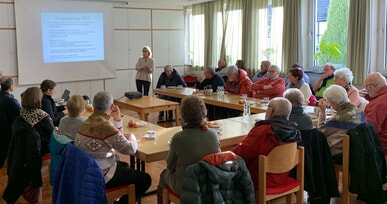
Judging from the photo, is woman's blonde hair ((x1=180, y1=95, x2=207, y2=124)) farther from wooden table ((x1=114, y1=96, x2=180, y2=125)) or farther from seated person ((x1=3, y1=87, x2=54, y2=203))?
wooden table ((x1=114, y1=96, x2=180, y2=125))

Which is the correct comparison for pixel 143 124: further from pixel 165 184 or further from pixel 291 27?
pixel 291 27

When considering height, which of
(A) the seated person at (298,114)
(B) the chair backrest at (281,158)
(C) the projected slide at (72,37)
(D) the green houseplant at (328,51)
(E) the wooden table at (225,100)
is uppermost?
(C) the projected slide at (72,37)

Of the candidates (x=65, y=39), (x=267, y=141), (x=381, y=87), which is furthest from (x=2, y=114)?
(x=65, y=39)

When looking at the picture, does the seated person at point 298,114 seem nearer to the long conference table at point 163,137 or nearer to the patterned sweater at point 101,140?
the long conference table at point 163,137

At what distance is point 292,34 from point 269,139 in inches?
218

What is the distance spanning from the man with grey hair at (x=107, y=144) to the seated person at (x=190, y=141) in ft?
1.41

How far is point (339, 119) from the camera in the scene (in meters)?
3.48

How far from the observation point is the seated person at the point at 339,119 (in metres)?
3.45

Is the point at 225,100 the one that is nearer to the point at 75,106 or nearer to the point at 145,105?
the point at 145,105

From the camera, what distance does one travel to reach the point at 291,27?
7.98 meters

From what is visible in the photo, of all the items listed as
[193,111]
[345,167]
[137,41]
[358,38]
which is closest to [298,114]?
[345,167]

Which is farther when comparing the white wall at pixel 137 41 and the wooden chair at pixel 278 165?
the white wall at pixel 137 41

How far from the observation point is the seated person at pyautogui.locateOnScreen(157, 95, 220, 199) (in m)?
2.67

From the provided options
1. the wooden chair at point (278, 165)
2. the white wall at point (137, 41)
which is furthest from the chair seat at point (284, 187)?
the white wall at point (137, 41)
